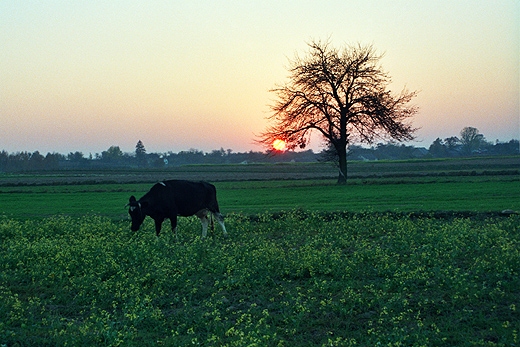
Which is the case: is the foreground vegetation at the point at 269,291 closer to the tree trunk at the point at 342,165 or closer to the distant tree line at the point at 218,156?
the tree trunk at the point at 342,165

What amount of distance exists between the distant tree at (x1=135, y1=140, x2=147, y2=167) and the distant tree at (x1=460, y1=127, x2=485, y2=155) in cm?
9549

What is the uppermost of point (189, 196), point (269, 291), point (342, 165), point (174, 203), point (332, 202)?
point (342, 165)

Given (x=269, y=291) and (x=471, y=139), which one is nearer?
(x=269, y=291)

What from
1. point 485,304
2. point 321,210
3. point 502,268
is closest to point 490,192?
point 321,210

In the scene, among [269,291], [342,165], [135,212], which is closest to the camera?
[269,291]

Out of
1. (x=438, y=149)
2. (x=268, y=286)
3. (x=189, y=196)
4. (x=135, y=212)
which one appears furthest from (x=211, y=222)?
(x=438, y=149)

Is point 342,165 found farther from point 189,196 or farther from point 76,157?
point 76,157

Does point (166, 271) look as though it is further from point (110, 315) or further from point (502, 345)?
point (502, 345)

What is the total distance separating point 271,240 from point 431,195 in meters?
17.7

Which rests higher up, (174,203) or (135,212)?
(174,203)

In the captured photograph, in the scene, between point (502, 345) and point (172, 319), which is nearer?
point (502, 345)

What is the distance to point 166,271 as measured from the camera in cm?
1398

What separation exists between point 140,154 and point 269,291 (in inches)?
6918

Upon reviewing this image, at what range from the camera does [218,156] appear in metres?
180
